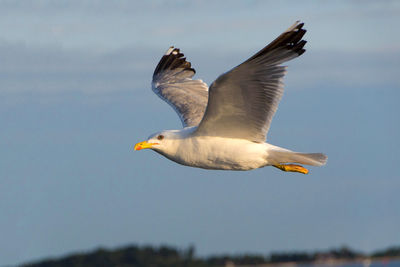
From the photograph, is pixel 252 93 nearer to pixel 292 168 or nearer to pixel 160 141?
pixel 160 141

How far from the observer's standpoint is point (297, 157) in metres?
16.1

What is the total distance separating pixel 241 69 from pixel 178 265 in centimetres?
7714

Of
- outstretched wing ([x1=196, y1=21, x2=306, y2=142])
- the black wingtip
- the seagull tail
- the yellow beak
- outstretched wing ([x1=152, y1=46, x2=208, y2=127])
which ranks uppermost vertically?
the black wingtip

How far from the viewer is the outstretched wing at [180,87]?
1902 cm

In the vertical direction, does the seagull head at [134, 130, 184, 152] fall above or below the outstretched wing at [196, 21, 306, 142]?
below

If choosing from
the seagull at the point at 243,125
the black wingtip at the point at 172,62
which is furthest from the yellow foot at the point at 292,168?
the black wingtip at the point at 172,62

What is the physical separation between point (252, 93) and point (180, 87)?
566 cm

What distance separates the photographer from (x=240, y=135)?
16219mm

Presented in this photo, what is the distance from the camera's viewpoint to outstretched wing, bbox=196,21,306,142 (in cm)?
1465

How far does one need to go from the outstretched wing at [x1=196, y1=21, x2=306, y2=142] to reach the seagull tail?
1.49 ft

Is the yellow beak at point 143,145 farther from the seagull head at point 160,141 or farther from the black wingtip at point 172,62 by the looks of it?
the black wingtip at point 172,62

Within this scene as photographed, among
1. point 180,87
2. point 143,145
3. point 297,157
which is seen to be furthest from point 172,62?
point 297,157

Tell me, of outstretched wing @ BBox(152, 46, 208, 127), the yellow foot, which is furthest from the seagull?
outstretched wing @ BBox(152, 46, 208, 127)

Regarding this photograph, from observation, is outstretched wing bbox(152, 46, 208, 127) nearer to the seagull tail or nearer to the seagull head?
the seagull head
